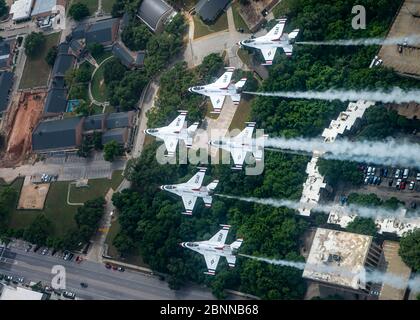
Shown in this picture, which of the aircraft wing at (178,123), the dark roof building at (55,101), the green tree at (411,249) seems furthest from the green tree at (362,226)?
the dark roof building at (55,101)

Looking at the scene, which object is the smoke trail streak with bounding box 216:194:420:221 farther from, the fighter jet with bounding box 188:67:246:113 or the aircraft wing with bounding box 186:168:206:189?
the fighter jet with bounding box 188:67:246:113

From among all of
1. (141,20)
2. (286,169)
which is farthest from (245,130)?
(141,20)

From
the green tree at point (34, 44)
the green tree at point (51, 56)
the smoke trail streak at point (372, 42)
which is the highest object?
the smoke trail streak at point (372, 42)

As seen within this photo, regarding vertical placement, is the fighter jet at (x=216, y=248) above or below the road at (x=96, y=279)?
above

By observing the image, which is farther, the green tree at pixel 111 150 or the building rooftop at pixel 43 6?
the building rooftop at pixel 43 6

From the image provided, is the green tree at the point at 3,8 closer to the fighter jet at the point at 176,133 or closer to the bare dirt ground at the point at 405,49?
the fighter jet at the point at 176,133

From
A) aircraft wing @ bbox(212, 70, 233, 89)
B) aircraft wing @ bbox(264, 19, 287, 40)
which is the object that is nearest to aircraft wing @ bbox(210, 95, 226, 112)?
aircraft wing @ bbox(212, 70, 233, 89)

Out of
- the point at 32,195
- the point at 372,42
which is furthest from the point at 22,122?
the point at 372,42

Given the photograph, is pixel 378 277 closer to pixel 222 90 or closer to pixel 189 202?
pixel 189 202
